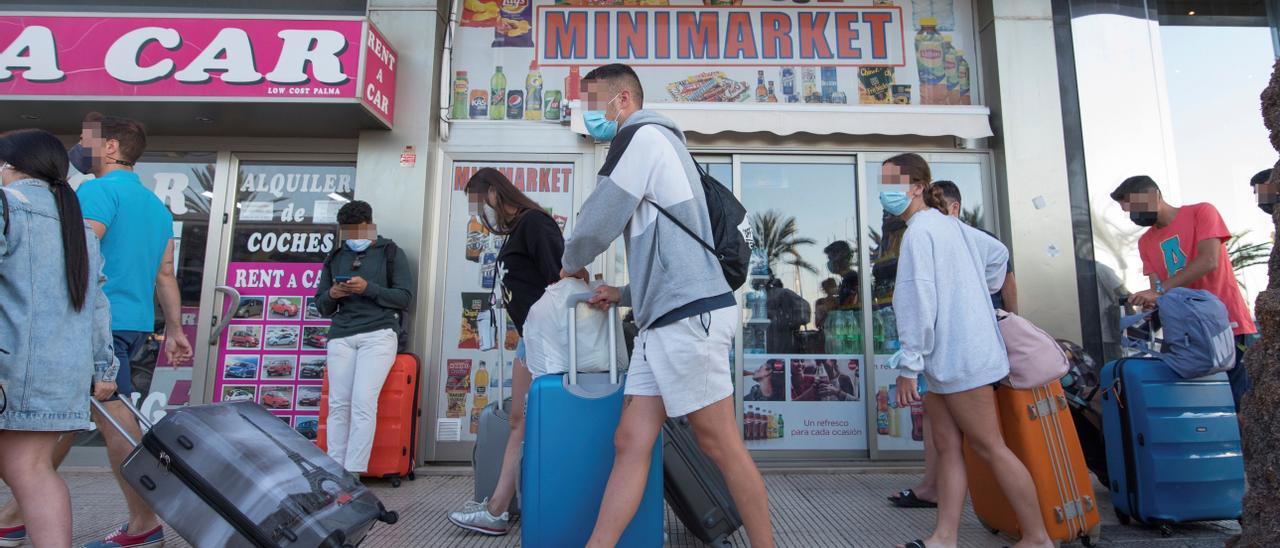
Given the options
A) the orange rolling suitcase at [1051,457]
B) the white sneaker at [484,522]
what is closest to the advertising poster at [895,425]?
the orange rolling suitcase at [1051,457]

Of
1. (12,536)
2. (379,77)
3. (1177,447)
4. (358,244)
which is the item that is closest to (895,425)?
(1177,447)

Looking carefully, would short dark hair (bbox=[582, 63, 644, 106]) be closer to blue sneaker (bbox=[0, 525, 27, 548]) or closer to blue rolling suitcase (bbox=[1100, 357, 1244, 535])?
blue rolling suitcase (bbox=[1100, 357, 1244, 535])

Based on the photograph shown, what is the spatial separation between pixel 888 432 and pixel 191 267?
5.24m

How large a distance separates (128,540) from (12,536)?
0.58 m

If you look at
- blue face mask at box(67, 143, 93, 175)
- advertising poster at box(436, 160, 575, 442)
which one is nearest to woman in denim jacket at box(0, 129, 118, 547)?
blue face mask at box(67, 143, 93, 175)

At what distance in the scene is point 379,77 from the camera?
4582 millimetres

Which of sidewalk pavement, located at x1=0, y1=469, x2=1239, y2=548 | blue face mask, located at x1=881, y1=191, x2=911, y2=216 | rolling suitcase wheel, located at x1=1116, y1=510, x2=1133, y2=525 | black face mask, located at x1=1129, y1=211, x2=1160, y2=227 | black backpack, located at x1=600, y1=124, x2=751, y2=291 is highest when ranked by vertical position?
black face mask, located at x1=1129, y1=211, x2=1160, y2=227

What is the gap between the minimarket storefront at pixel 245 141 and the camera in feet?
14.0

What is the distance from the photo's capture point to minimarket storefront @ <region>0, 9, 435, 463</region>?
425 centimetres

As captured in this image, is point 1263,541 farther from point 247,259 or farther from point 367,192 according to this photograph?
point 247,259

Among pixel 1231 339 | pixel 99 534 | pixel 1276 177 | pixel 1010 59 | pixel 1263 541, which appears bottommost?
pixel 99 534

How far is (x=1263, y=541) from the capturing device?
1.90 metres

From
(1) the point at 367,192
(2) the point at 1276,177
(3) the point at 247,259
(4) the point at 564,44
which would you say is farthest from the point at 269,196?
(2) the point at 1276,177

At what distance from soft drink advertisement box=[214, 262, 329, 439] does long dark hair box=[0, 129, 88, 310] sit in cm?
268
